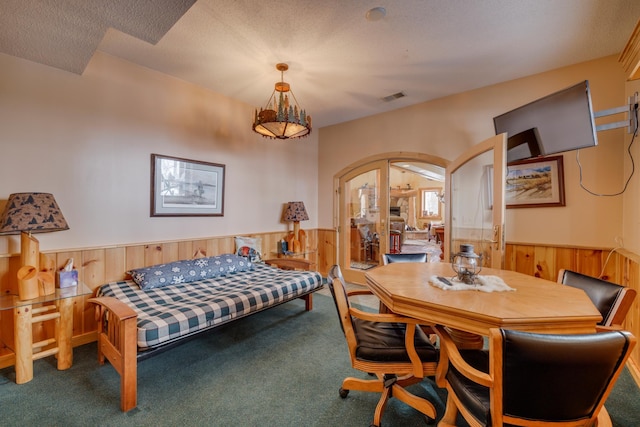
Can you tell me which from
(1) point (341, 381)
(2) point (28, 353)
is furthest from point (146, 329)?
(1) point (341, 381)

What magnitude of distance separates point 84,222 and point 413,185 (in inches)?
394

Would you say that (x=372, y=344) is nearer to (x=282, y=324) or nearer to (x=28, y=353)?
(x=282, y=324)

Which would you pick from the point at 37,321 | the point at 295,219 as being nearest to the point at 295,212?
the point at 295,219

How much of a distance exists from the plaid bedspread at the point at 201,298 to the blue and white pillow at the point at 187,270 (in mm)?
74

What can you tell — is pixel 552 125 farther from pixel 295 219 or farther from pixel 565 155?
pixel 295 219

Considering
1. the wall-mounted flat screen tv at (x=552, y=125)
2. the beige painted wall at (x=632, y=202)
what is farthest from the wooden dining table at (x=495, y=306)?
the wall-mounted flat screen tv at (x=552, y=125)

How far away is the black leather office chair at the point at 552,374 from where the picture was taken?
0.91m

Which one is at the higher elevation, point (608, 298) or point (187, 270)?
point (608, 298)

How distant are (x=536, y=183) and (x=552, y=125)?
31.7 inches

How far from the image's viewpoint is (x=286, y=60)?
283 centimetres

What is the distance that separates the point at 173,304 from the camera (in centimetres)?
232

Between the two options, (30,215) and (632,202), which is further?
(632,202)

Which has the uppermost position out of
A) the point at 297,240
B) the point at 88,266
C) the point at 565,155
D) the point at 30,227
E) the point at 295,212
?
the point at 565,155

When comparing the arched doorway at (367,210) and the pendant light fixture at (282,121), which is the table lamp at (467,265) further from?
the arched doorway at (367,210)
